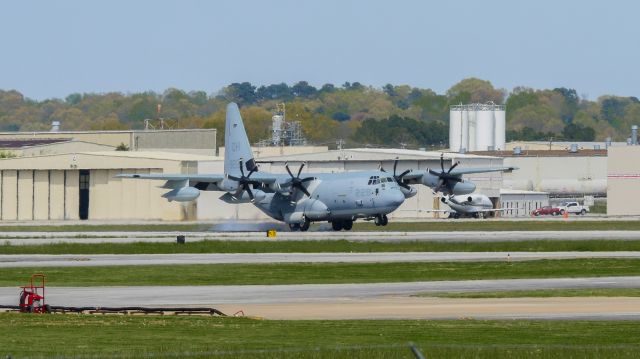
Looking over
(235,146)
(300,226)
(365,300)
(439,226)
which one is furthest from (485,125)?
(365,300)

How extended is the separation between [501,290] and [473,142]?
134 m

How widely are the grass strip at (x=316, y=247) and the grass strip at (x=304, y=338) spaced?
105 feet

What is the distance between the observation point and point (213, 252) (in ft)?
220

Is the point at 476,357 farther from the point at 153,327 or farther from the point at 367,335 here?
the point at 153,327

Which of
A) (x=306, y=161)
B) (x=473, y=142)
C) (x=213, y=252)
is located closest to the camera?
(x=213, y=252)

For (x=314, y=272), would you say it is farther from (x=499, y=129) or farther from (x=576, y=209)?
(x=499, y=129)

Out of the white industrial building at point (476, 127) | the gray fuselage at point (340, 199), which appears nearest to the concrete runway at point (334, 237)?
the gray fuselage at point (340, 199)

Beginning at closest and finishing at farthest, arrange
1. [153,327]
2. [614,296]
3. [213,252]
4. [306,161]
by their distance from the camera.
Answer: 1. [153,327]
2. [614,296]
3. [213,252]
4. [306,161]

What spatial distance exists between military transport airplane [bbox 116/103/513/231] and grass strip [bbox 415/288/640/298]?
3864 centimetres

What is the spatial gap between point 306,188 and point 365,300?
148ft

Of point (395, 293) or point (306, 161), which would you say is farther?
point (306, 161)

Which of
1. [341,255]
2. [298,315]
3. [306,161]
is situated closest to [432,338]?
[298,315]

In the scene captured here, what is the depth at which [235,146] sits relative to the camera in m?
89.9

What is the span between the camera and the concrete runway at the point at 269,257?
58603 mm
